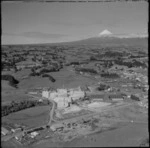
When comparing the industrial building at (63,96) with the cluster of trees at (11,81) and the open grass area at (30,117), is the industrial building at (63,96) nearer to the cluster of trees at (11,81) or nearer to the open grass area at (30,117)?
the open grass area at (30,117)

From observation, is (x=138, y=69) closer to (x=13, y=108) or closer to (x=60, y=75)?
(x=60, y=75)

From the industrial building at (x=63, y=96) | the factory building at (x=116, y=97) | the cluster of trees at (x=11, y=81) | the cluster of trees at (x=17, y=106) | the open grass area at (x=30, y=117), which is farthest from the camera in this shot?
the cluster of trees at (x=11, y=81)

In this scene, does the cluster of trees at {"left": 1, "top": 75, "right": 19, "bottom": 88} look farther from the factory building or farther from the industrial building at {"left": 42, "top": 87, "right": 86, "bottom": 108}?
the factory building

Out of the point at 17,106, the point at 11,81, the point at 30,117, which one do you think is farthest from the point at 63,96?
the point at 11,81

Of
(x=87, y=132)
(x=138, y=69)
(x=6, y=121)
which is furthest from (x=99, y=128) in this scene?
(x=138, y=69)

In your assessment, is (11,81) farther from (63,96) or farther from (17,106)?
(17,106)

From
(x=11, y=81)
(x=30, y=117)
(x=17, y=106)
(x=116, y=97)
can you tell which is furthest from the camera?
(x=11, y=81)

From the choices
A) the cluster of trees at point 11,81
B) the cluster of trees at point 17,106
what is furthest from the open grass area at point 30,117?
the cluster of trees at point 11,81
